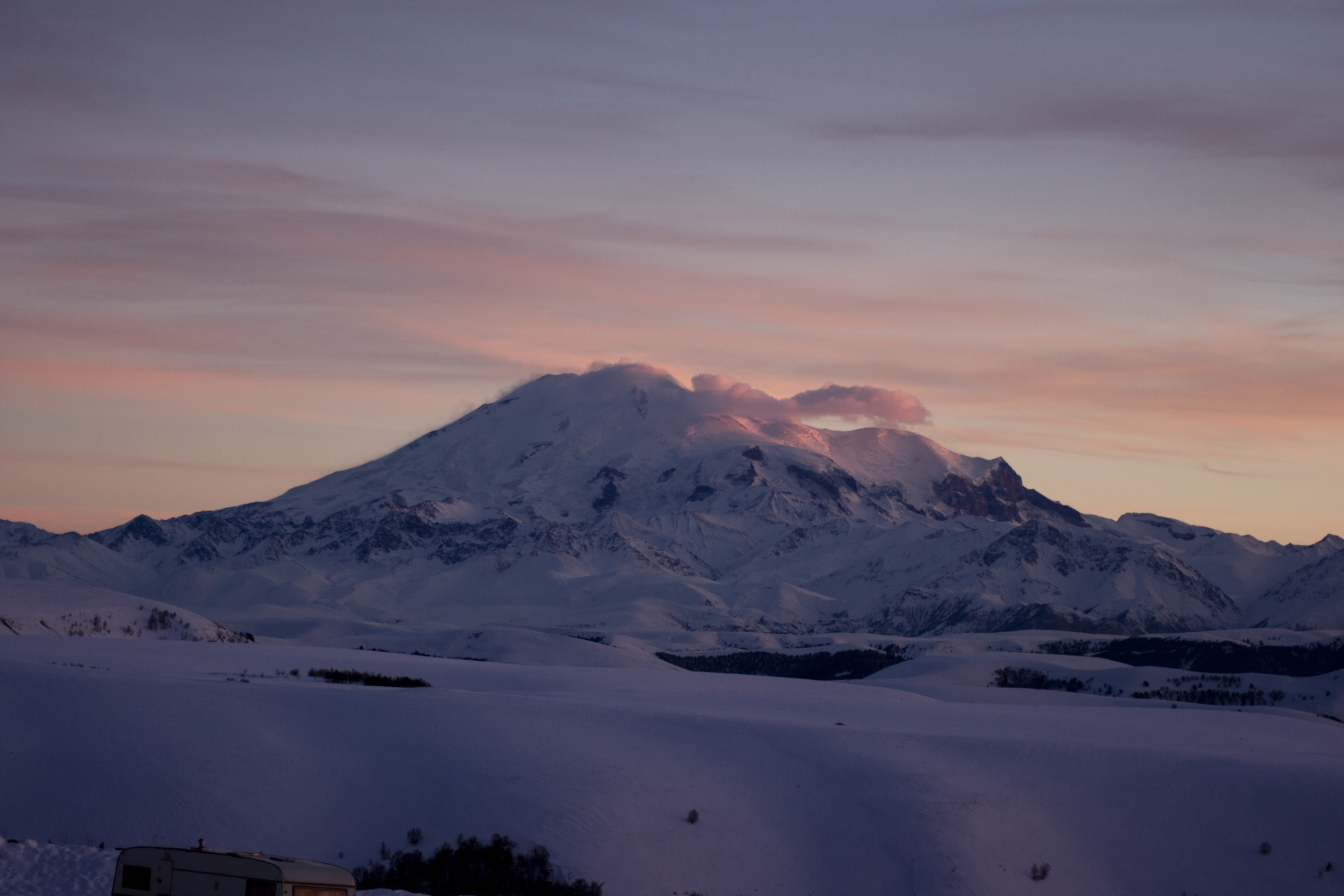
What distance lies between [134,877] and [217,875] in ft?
4.69

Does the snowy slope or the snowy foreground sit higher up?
the snowy slope

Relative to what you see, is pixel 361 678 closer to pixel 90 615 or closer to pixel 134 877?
pixel 90 615

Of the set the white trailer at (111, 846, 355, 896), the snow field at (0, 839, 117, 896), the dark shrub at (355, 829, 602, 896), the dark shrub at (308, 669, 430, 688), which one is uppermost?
the white trailer at (111, 846, 355, 896)

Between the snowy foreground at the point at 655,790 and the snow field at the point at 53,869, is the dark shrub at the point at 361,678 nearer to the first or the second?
the snowy foreground at the point at 655,790

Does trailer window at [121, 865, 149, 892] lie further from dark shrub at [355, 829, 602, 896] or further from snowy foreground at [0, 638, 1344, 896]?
snowy foreground at [0, 638, 1344, 896]

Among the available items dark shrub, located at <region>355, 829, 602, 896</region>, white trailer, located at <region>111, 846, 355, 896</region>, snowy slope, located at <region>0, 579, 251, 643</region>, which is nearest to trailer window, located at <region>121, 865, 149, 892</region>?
white trailer, located at <region>111, 846, 355, 896</region>

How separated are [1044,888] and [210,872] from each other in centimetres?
2390

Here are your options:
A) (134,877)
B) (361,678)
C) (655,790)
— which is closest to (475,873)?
(655,790)

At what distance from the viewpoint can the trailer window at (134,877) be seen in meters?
17.9

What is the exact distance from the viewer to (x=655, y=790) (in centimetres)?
3716

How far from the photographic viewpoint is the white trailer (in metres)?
17.2

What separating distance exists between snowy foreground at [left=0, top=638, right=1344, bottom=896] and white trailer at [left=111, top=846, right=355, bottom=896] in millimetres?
14833

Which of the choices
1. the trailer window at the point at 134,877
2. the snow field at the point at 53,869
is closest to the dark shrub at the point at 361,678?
the snow field at the point at 53,869

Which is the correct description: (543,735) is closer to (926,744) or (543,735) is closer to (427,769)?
(427,769)
